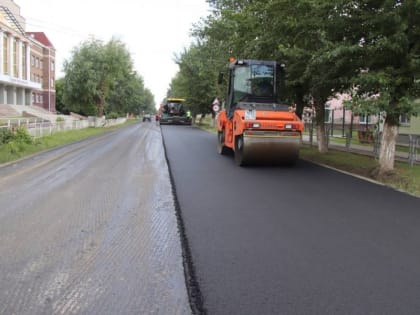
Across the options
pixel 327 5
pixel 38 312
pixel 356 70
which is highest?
pixel 327 5

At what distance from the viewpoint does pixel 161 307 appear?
3971mm

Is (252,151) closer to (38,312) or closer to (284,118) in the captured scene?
(284,118)

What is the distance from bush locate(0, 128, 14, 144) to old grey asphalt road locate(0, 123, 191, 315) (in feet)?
27.9

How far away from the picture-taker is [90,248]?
564cm

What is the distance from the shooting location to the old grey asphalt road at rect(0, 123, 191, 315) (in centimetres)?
411

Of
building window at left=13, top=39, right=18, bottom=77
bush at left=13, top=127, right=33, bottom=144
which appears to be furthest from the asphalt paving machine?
bush at left=13, top=127, right=33, bottom=144

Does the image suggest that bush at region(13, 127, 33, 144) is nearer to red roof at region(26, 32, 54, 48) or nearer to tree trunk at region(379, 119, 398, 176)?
tree trunk at region(379, 119, 398, 176)

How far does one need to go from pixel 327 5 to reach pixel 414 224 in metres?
6.09

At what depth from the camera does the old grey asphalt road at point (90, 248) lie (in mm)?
4105

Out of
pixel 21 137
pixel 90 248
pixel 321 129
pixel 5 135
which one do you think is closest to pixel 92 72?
pixel 21 137

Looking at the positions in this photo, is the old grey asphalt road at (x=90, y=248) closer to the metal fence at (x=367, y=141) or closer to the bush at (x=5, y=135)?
the metal fence at (x=367, y=141)

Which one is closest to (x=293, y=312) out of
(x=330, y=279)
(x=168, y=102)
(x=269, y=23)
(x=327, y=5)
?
(x=330, y=279)

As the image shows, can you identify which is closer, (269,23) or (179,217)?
(179,217)

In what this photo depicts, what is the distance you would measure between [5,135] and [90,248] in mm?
15276
